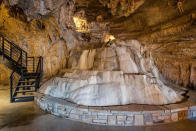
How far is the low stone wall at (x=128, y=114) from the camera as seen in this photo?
3.94 metres

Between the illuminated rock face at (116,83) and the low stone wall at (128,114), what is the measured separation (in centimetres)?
35

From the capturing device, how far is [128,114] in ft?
12.9

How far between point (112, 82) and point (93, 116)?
134 cm

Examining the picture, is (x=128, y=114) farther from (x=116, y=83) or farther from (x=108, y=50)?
(x=108, y=50)

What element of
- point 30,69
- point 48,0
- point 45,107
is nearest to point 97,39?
point 48,0

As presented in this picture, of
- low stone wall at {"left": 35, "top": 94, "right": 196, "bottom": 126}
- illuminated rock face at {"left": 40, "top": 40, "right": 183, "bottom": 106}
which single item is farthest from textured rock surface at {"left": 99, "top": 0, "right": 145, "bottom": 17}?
low stone wall at {"left": 35, "top": 94, "right": 196, "bottom": 126}

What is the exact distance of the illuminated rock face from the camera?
4594mm

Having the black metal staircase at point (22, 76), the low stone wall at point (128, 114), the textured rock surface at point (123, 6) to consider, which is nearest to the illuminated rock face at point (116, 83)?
the low stone wall at point (128, 114)

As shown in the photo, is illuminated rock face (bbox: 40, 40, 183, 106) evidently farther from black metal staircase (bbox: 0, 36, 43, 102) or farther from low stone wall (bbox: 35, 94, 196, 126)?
black metal staircase (bbox: 0, 36, 43, 102)

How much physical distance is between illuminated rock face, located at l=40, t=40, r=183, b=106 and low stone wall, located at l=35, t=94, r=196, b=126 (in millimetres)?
345

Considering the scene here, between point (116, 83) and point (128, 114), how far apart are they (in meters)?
A: 1.16

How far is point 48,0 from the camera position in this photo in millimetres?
6895

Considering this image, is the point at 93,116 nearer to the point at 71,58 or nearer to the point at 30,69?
the point at 71,58

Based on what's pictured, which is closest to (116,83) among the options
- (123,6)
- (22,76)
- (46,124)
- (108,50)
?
(108,50)
